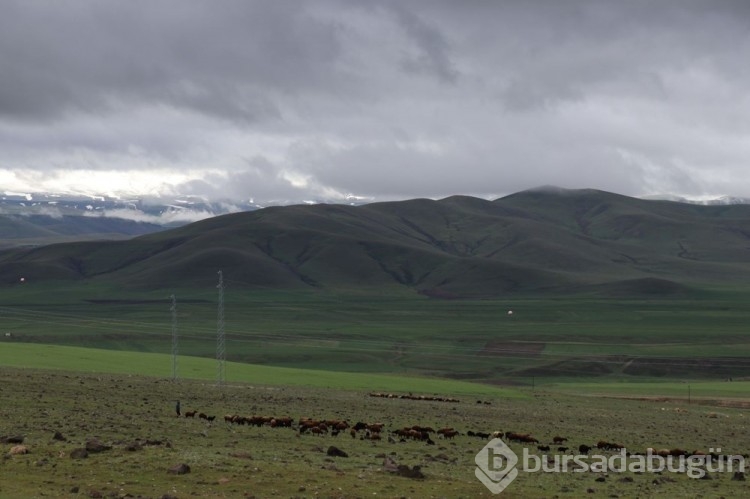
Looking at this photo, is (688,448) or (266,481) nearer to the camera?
(266,481)

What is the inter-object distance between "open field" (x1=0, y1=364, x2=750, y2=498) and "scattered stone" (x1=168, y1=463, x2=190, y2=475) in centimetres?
26

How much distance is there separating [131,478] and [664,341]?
532 feet

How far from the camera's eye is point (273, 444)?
3011 centimetres

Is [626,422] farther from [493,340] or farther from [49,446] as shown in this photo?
[493,340]

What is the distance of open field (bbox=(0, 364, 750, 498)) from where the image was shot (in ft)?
73.7

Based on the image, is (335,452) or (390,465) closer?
(390,465)

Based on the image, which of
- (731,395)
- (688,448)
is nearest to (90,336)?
(731,395)

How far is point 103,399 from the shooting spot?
41.5 metres

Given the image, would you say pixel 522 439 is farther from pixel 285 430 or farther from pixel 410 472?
pixel 410 472

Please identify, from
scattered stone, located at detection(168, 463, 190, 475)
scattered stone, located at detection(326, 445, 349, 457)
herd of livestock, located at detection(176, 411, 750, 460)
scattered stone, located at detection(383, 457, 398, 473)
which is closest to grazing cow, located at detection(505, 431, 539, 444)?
herd of livestock, located at detection(176, 411, 750, 460)

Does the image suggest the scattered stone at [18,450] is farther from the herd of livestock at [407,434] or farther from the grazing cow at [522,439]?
the grazing cow at [522,439]

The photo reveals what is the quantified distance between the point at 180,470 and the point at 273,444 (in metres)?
7.25

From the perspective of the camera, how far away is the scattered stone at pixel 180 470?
23000 mm

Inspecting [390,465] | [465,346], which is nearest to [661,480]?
[390,465]
